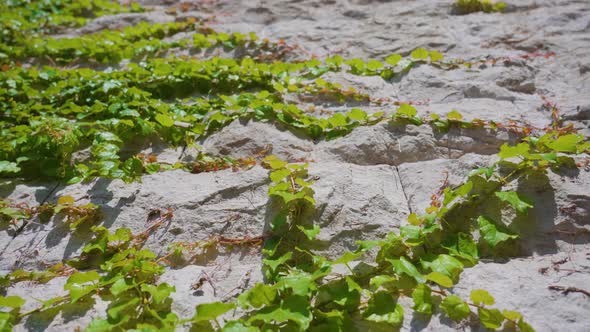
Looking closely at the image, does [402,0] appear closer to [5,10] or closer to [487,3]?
[487,3]

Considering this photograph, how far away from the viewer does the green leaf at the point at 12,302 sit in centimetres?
154

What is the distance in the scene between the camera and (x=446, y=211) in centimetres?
178

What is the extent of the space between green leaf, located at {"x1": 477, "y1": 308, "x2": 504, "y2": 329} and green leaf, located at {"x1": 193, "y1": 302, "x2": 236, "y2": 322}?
88 cm

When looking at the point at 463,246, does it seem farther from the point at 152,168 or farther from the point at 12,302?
the point at 12,302

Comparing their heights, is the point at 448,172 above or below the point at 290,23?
below

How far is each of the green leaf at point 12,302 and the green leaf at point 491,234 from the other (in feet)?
6.19

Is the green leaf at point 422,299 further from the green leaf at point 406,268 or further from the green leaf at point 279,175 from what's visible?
the green leaf at point 279,175

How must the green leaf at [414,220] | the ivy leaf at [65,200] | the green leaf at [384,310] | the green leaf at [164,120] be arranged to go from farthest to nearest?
1. the green leaf at [164,120]
2. the ivy leaf at [65,200]
3. the green leaf at [414,220]
4. the green leaf at [384,310]

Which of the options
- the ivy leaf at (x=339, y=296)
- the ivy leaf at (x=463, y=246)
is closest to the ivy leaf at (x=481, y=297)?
the ivy leaf at (x=463, y=246)

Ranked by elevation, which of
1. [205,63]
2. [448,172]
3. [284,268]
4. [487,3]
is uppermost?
[487,3]

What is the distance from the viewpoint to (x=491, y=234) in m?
1.71

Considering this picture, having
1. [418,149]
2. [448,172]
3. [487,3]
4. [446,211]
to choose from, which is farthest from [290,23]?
[446,211]

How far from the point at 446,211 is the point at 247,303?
947 mm

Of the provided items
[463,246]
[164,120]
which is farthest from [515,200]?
[164,120]
